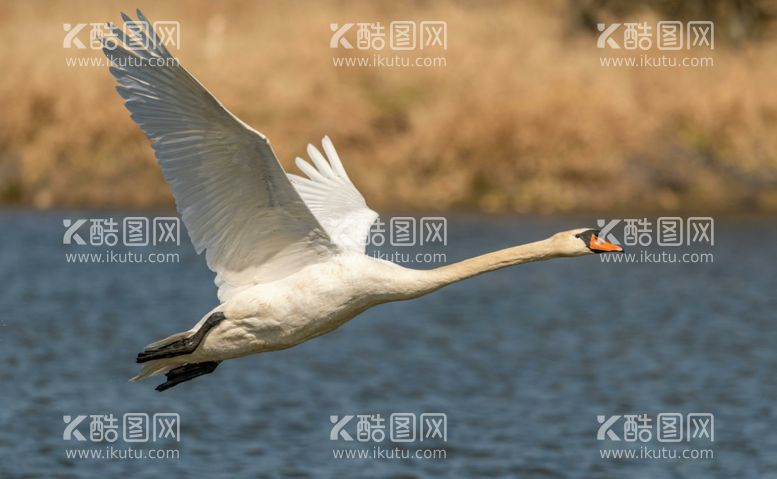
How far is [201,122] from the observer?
28.6 feet

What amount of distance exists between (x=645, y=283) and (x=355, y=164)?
21.7 feet

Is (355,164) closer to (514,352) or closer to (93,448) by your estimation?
(514,352)
